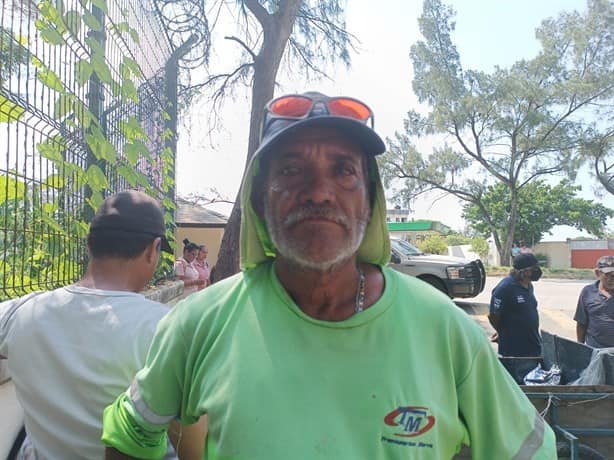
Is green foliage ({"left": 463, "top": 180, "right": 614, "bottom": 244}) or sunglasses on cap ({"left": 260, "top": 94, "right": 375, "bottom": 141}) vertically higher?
green foliage ({"left": 463, "top": 180, "right": 614, "bottom": 244})

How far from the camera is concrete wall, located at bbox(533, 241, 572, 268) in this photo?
133ft

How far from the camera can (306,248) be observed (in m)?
1.34

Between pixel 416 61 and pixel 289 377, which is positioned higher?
pixel 416 61

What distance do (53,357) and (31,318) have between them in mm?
171

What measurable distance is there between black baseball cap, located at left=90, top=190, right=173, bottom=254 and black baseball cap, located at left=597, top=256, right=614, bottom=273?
186 inches

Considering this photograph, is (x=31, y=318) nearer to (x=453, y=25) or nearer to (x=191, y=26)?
(x=191, y=26)

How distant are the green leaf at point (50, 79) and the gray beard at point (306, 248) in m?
1.89

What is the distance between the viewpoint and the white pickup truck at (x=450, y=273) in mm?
11469

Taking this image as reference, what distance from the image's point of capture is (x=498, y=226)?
3834cm

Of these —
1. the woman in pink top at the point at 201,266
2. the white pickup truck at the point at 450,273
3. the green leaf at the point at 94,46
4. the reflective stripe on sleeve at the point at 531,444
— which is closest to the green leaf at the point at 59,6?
the green leaf at the point at 94,46

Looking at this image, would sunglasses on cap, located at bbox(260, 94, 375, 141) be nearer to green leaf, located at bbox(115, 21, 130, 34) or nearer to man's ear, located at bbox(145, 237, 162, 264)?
man's ear, located at bbox(145, 237, 162, 264)

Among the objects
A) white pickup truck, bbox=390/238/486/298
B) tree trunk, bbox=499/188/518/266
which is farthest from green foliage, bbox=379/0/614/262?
white pickup truck, bbox=390/238/486/298

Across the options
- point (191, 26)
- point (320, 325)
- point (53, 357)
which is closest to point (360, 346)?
point (320, 325)

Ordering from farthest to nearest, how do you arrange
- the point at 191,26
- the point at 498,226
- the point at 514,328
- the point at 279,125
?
the point at 498,226
the point at 191,26
the point at 514,328
the point at 279,125
